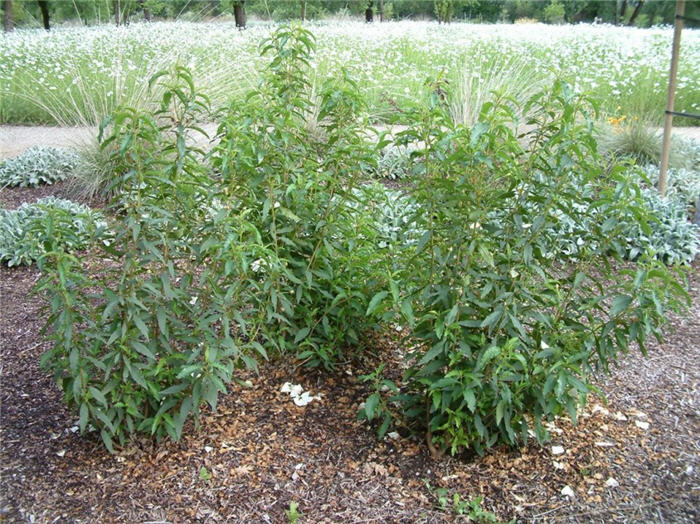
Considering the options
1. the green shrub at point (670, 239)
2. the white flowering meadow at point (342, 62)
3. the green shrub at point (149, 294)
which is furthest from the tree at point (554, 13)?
the green shrub at point (149, 294)

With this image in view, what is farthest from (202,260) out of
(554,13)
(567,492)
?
(554,13)

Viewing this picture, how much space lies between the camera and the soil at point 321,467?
2105 millimetres

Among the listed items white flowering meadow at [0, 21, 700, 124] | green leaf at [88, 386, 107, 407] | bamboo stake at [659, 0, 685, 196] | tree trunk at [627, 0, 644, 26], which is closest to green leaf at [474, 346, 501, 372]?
green leaf at [88, 386, 107, 407]

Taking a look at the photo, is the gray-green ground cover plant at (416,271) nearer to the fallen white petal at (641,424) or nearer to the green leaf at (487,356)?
the green leaf at (487,356)

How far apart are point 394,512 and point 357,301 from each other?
2.80 ft

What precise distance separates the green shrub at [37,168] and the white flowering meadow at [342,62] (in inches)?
17.1

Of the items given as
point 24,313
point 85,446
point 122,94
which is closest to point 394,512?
point 85,446

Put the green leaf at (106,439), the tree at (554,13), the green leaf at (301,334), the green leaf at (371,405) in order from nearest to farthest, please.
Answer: the green leaf at (106,439), the green leaf at (371,405), the green leaf at (301,334), the tree at (554,13)

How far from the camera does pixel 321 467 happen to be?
232 cm

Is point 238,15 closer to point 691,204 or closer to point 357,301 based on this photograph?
point 691,204

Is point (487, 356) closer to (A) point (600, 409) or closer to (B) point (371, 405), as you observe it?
(B) point (371, 405)

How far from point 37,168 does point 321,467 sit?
458 centimetres

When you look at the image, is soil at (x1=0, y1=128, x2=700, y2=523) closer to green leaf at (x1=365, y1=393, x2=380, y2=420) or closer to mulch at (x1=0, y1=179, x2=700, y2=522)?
mulch at (x1=0, y1=179, x2=700, y2=522)

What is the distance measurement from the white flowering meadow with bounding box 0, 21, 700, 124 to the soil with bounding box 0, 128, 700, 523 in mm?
3840
